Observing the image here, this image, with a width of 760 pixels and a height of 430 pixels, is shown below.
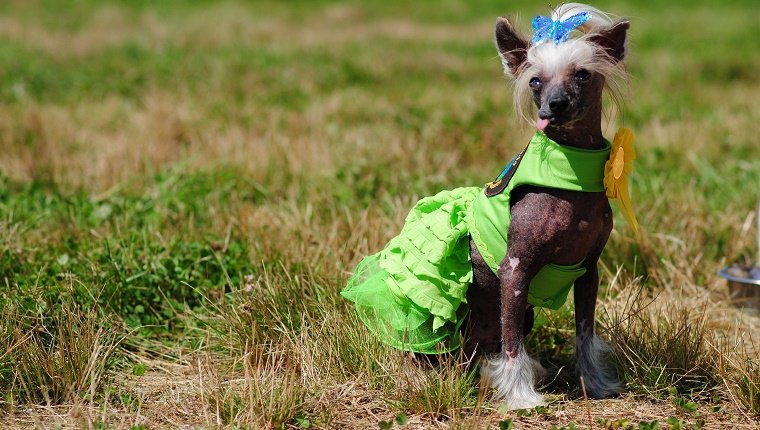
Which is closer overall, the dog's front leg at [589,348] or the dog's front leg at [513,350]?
the dog's front leg at [513,350]

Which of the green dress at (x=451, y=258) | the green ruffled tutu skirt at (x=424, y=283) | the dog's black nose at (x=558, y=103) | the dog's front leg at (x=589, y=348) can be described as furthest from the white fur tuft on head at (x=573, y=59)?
the dog's front leg at (x=589, y=348)

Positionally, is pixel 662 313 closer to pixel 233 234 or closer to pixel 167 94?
pixel 233 234

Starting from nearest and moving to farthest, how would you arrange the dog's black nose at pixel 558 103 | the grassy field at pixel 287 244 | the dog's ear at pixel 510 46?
the dog's black nose at pixel 558 103, the dog's ear at pixel 510 46, the grassy field at pixel 287 244

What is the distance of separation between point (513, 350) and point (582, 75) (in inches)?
41.9

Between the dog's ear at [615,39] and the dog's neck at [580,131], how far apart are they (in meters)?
0.19

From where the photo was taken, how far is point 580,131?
10.2ft

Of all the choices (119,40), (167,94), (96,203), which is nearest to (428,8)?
(119,40)

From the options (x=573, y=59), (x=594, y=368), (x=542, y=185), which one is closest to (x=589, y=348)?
(x=594, y=368)

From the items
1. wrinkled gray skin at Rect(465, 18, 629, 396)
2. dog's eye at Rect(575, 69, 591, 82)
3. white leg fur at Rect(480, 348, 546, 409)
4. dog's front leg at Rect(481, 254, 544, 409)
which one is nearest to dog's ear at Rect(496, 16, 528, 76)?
wrinkled gray skin at Rect(465, 18, 629, 396)

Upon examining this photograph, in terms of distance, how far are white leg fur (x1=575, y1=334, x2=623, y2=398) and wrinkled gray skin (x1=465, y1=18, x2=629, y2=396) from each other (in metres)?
0.36

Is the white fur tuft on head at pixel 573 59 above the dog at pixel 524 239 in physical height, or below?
above

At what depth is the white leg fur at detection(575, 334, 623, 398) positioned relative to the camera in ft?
11.2

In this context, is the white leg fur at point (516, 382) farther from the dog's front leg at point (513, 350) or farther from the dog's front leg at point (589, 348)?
the dog's front leg at point (589, 348)

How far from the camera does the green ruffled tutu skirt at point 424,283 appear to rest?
3279mm
